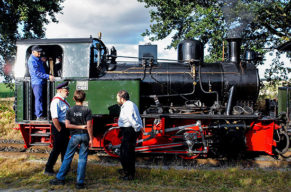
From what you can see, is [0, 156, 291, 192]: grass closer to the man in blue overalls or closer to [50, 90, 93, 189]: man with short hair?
[50, 90, 93, 189]: man with short hair

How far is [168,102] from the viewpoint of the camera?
573cm

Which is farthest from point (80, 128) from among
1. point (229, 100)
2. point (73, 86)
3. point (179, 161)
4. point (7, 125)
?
point (7, 125)

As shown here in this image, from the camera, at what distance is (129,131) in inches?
Result: 159

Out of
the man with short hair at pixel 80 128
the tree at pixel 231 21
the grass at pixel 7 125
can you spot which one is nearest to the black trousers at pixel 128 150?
the man with short hair at pixel 80 128

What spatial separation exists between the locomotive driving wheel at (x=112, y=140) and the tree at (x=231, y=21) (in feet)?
22.4

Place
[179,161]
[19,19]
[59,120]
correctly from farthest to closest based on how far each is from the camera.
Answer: [19,19]
[179,161]
[59,120]

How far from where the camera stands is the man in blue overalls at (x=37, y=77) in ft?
17.2

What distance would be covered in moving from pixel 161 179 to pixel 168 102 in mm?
2040

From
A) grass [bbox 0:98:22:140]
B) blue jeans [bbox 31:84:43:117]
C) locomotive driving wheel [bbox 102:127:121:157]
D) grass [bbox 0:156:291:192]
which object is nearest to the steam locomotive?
locomotive driving wheel [bbox 102:127:121:157]

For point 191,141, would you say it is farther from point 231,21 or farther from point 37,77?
point 231,21

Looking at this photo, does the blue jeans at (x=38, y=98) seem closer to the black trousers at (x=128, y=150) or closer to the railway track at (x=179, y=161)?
the railway track at (x=179, y=161)

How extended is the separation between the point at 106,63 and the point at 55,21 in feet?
29.5

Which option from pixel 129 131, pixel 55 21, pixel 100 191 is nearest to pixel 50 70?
pixel 129 131

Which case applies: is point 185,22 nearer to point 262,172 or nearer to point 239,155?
point 239,155
